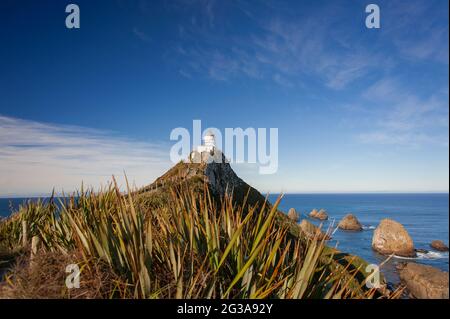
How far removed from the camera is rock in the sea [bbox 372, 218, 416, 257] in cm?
5572

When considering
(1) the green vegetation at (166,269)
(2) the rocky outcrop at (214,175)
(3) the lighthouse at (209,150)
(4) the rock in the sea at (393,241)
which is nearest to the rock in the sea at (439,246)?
→ (4) the rock in the sea at (393,241)

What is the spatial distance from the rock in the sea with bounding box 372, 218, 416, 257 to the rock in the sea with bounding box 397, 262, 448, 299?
804 inches

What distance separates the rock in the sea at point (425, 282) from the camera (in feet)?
102

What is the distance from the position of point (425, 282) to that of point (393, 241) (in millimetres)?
25898

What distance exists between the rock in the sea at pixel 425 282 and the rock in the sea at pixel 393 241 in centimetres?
2043

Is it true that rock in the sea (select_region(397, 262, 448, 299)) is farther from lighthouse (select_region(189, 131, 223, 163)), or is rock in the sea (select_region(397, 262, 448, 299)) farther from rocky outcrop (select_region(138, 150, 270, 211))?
lighthouse (select_region(189, 131, 223, 163))

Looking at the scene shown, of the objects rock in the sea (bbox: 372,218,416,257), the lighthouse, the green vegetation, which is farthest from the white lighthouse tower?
rock in the sea (bbox: 372,218,416,257)

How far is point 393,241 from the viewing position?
5681cm

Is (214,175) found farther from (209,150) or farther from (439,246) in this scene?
(439,246)

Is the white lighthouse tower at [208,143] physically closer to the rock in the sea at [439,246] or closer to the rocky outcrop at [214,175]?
the rocky outcrop at [214,175]

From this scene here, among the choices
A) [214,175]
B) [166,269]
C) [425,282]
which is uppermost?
[214,175]

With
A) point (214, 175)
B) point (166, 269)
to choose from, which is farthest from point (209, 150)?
point (166, 269)

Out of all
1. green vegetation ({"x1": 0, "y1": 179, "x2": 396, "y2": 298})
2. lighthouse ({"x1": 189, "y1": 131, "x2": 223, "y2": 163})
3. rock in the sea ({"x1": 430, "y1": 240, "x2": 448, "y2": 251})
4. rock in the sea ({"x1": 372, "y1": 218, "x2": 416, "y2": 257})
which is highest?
lighthouse ({"x1": 189, "y1": 131, "x2": 223, "y2": 163})
